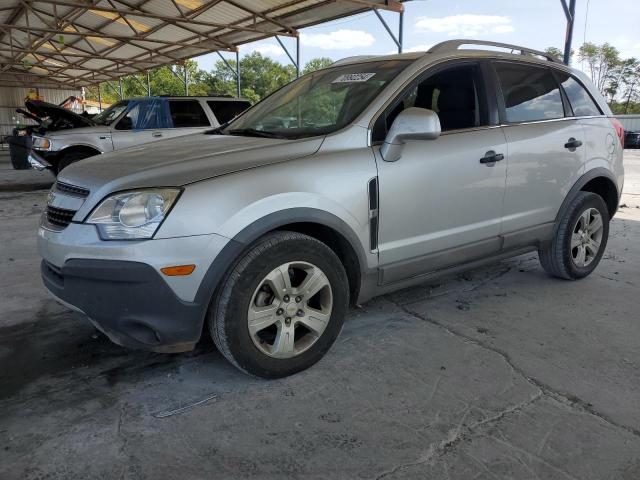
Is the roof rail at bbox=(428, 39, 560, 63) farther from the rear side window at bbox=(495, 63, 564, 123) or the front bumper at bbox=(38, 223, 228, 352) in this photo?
the front bumper at bbox=(38, 223, 228, 352)

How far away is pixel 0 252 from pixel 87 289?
3.67 metres

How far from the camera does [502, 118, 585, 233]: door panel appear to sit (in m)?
3.57

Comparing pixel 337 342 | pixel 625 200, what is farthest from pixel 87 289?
pixel 625 200

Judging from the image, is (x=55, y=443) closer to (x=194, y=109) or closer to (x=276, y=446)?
(x=276, y=446)

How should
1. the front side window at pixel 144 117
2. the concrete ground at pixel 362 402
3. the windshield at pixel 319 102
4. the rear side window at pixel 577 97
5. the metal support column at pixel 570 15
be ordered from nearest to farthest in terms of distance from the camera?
the concrete ground at pixel 362 402 < the windshield at pixel 319 102 < the rear side window at pixel 577 97 < the metal support column at pixel 570 15 < the front side window at pixel 144 117

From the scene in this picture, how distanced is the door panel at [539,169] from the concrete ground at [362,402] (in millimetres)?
A: 726

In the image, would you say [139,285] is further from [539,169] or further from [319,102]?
[539,169]

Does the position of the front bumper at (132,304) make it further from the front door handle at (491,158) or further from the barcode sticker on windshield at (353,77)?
the front door handle at (491,158)

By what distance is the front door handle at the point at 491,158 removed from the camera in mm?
3344

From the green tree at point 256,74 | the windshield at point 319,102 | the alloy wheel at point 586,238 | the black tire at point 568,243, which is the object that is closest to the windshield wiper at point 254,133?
the windshield at point 319,102

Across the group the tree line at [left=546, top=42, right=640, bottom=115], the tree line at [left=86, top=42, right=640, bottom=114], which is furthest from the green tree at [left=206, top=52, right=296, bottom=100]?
the tree line at [left=546, top=42, right=640, bottom=115]

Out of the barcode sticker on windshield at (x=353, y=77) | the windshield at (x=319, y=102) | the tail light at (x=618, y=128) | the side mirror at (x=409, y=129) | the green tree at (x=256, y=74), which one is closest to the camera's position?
the side mirror at (x=409, y=129)

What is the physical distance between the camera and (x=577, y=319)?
→ 358 cm

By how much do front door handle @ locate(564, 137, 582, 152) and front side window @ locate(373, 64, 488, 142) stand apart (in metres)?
0.88
